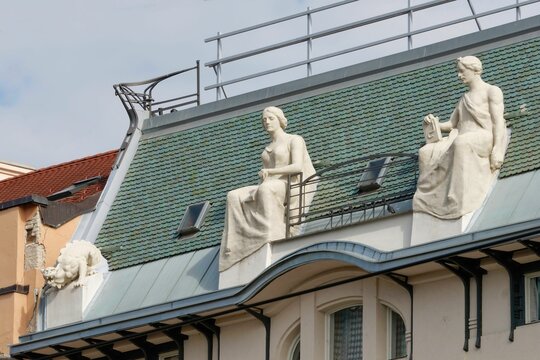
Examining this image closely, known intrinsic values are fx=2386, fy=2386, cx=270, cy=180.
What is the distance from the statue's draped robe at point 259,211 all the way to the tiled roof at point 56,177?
675cm

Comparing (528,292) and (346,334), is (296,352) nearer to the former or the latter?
(346,334)

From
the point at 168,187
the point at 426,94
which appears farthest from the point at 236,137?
the point at 426,94

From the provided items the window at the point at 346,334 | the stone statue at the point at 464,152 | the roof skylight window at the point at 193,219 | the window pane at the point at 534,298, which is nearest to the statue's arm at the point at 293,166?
the roof skylight window at the point at 193,219

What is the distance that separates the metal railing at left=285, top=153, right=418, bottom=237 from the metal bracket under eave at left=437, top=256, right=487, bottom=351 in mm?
2042

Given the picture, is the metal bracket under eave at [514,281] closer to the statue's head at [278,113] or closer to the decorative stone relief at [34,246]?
the statue's head at [278,113]

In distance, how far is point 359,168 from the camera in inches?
1658

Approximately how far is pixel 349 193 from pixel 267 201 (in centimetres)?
146

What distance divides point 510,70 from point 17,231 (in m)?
10.3

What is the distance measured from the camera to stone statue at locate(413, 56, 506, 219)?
1535 inches

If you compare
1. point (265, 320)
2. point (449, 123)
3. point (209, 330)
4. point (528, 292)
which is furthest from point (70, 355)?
point (528, 292)

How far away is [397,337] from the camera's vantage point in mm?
39938

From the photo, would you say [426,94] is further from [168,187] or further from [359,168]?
[168,187]

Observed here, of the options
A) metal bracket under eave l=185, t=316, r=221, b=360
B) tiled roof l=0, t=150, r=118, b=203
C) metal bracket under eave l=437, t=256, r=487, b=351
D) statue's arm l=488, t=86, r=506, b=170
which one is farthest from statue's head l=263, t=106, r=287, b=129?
tiled roof l=0, t=150, r=118, b=203

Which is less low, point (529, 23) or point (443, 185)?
point (529, 23)
